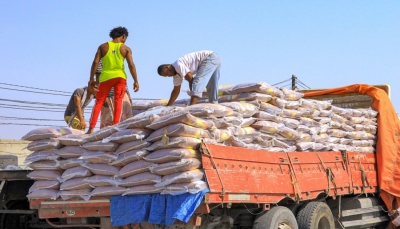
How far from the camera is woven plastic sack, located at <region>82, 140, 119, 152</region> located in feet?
20.0

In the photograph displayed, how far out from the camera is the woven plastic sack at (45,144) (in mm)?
6578

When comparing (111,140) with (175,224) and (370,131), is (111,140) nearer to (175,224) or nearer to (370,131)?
(175,224)

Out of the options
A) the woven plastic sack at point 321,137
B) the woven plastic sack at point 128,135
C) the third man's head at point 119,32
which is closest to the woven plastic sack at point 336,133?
the woven plastic sack at point 321,137

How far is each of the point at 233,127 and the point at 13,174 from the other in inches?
121

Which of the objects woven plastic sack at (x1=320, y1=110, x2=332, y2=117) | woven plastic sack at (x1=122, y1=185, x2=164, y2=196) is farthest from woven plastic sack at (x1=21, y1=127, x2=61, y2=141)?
woven plastic sack at (x1=320, y1=110, x2=332, y2=117)

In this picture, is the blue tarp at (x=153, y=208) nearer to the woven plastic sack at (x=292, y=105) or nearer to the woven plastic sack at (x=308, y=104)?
the woven plastic sack at (x=292, y=105)

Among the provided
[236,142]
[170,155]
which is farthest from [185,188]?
[236,142]

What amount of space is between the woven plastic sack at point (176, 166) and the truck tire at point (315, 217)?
2.23m

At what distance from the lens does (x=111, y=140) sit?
6.09m

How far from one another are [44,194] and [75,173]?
474mm

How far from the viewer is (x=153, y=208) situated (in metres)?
5.82

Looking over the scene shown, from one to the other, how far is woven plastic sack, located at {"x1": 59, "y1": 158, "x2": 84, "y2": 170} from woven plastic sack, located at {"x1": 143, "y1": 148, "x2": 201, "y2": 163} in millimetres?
903

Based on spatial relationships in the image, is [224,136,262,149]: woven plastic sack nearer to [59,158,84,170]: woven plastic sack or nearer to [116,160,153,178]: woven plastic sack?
[116,160,153,178]: woven plastic sack

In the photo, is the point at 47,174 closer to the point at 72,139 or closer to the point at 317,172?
the point at 72,139
